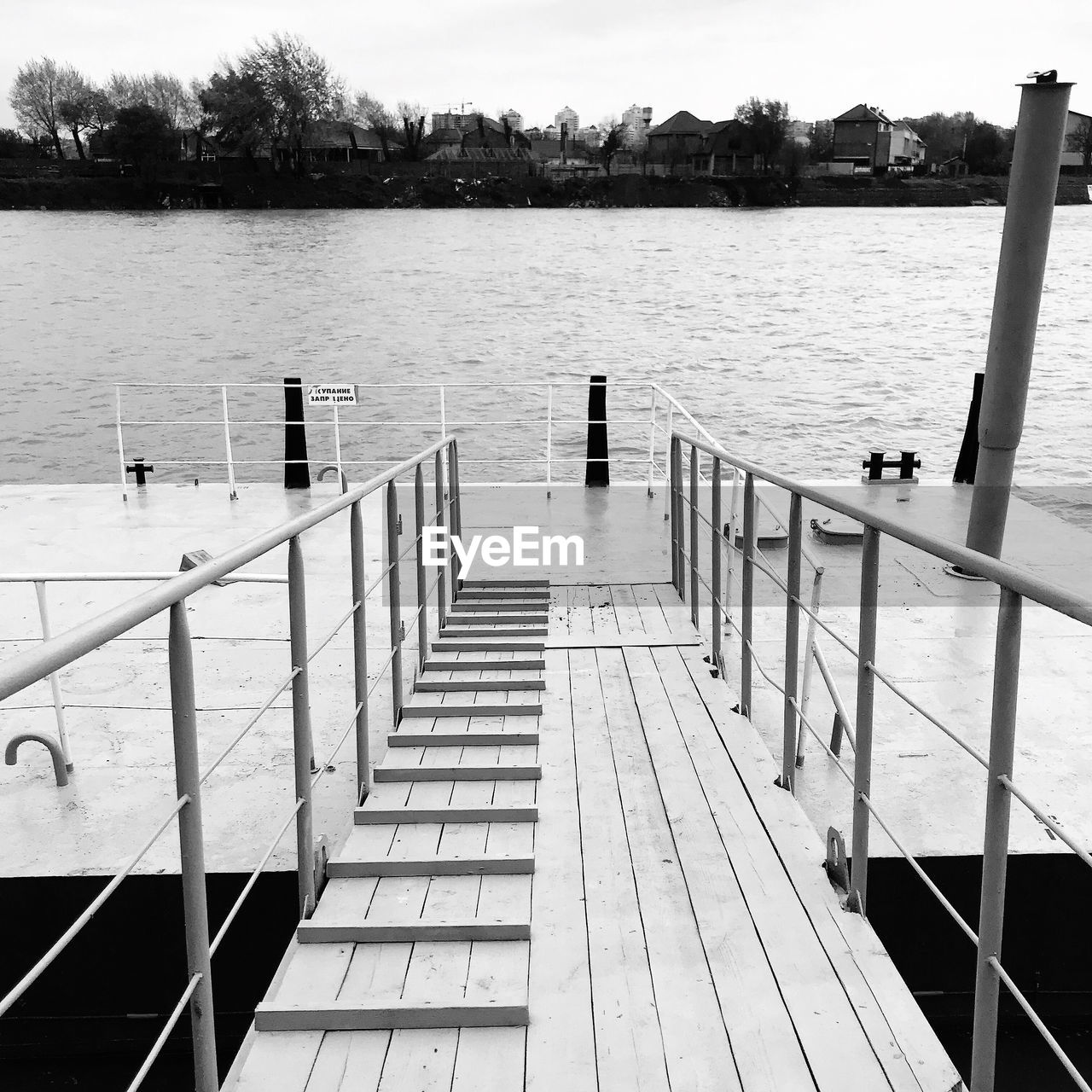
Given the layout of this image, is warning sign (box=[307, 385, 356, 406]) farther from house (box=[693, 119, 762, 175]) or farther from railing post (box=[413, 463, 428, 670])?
house (box=[693, 119, 762, 175])

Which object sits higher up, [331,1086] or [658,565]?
[331,1086]

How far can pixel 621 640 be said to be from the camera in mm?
5082

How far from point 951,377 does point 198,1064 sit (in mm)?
35200

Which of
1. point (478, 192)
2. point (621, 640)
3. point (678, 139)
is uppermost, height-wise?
point (678, 139)

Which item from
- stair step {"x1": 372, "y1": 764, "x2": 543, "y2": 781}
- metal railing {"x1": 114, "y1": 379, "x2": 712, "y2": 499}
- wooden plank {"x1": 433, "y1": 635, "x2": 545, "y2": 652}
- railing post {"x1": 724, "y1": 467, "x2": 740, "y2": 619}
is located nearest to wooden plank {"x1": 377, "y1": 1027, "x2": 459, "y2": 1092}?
stair step {"x1": 372, "y1": 764, "x2": 543, "y2": 781}

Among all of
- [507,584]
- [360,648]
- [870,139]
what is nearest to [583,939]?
[360,648]

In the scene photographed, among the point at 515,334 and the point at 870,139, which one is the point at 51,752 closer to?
the point at 515,334

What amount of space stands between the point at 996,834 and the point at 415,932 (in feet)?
4.22

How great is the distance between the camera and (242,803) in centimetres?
451

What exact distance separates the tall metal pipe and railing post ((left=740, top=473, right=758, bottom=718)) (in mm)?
2360

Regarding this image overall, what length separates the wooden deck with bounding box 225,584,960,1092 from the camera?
204 cm

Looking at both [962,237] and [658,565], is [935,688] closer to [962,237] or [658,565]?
[658,565]

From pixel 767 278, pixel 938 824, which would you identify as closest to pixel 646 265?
pixel 767 278

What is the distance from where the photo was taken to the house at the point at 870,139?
383ft
